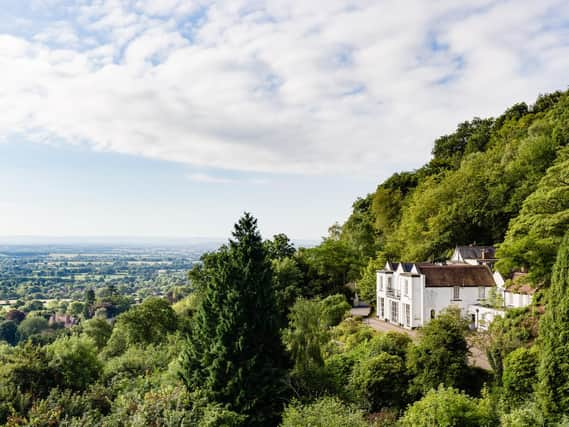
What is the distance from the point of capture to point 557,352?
13047 mm

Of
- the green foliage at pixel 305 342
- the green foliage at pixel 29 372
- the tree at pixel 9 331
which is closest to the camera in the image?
the green foliage at pixel 29 372

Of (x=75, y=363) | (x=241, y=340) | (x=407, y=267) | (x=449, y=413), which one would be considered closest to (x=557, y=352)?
(x=449, y=413)

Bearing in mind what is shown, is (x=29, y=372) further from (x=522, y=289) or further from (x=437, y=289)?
(x=522, y=289)

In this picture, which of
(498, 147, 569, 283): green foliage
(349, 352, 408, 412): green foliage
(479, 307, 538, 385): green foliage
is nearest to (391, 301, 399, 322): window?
(498, 147, 569, 283): green foliage

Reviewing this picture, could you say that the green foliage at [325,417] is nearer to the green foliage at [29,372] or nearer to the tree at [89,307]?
the green foliage at [29,372]

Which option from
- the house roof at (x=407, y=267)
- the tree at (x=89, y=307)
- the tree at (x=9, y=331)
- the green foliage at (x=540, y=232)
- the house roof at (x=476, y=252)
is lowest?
the tree at (x=9, y=331)

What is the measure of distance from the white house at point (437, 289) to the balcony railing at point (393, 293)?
1.73 feet

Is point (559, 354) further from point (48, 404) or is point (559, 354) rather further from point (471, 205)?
point (471, 205)

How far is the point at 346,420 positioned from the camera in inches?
477

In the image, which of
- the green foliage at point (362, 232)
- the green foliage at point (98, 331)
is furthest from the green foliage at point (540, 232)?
the green foliage at point (98, 331)

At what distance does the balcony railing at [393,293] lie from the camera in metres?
29.5

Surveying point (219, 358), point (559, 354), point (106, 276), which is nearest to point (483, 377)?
point (559, 354)

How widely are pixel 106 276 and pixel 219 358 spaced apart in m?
139

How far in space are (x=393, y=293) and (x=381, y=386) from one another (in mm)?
13916
